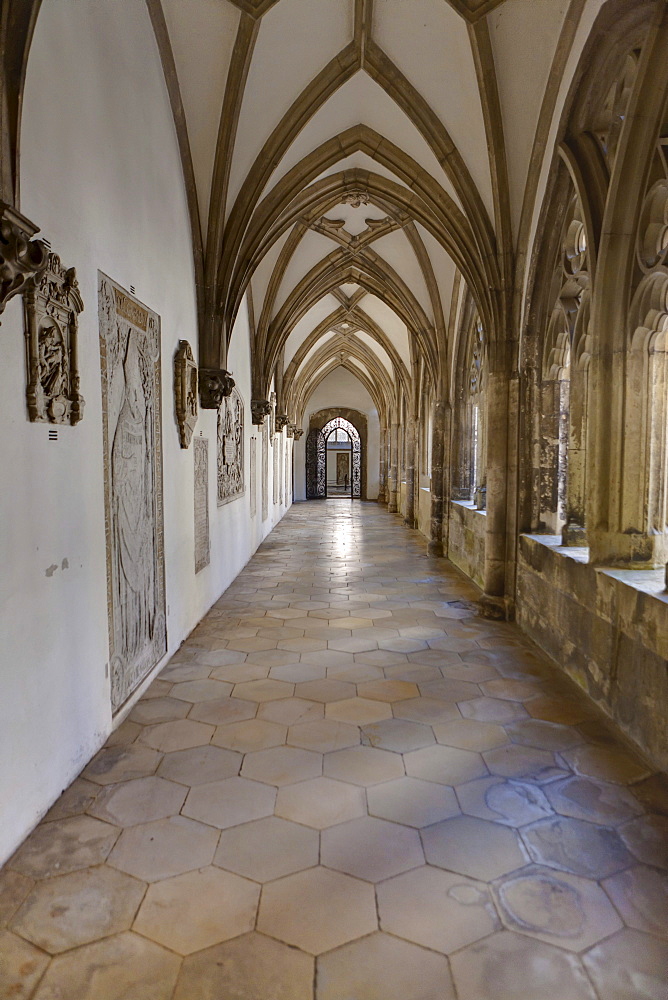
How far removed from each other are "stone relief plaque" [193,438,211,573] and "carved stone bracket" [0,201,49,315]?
335cm

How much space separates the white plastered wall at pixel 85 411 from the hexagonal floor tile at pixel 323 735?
0.99 meters

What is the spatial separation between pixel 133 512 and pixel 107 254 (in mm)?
1448

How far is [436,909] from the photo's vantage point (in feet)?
6.23

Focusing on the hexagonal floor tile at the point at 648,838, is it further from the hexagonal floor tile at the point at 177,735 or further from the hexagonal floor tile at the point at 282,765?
the hexagonal floor tile at the point at 177,735

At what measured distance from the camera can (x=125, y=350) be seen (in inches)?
138

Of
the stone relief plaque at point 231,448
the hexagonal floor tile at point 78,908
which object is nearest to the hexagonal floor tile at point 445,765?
the hexagonal floor tile at point 78,908

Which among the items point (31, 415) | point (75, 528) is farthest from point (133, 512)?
point (31, 415)

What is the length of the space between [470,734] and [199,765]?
4.59 ft

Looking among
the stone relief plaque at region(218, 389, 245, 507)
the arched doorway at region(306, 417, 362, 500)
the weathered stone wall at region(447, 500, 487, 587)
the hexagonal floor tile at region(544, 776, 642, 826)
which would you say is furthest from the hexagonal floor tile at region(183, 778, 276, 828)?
the arched doorway at region(306, 417, 362, 500)

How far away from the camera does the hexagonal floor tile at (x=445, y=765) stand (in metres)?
2.74

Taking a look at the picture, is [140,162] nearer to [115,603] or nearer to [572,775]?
[115,603]

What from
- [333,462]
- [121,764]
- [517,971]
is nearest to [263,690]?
[121,764]

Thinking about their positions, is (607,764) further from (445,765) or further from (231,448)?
(231,448)

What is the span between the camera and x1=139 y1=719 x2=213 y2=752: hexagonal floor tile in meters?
3.06
